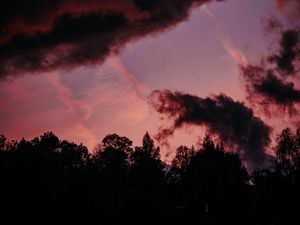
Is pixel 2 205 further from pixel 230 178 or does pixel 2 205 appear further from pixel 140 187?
pixel 230 178

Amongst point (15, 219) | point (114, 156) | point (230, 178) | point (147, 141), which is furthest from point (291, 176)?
point (114, 156)

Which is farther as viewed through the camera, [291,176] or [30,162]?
[30,162]

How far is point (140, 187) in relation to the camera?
287ft

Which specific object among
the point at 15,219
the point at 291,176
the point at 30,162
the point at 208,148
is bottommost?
the point at 15,219

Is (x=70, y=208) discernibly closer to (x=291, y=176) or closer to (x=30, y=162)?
(x=30, y=162)

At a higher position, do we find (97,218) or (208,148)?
(208,148)

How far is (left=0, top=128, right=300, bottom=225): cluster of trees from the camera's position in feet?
217

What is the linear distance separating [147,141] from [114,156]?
1238 centimetres

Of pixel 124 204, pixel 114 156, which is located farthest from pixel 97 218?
pixel 114 156

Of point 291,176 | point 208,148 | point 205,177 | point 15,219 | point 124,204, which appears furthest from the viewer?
point 208,148

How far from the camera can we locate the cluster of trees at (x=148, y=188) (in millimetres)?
66000

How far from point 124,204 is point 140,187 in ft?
19.6

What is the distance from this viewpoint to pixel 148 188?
8706 centimetres

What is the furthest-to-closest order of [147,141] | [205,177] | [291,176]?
[147,141] → [205,177] → [291,176]
